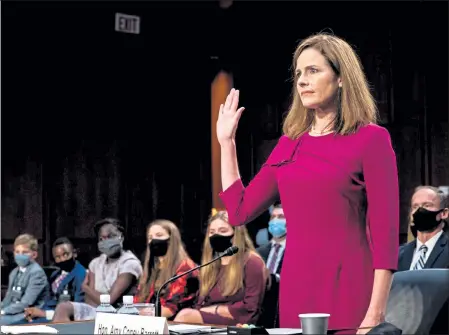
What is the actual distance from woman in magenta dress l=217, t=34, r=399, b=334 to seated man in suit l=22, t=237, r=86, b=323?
322 centimetres

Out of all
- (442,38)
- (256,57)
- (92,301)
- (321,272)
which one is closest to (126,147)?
(92,301)

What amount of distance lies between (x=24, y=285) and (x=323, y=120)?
392 centimetres

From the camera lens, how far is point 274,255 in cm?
479

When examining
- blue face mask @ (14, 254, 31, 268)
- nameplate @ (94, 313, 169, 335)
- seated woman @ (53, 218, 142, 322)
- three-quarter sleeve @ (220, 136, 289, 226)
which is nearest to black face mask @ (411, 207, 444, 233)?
three-quarter sleeve @ (220, 136, 289, 226)

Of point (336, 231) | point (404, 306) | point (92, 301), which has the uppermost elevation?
point (336, 231)

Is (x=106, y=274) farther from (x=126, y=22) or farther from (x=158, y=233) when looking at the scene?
(x=126, y=22)

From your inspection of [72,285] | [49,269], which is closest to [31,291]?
[72,285]

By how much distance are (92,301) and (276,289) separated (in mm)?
1509

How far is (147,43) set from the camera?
7.25 m

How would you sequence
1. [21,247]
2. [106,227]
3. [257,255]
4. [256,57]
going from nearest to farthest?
[257,255], [256,57], [106,227], [21,247]

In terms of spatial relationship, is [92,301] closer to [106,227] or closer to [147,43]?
[106,227]

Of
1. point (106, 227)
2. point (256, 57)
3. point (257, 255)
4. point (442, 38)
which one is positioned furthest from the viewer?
point (106, 227)

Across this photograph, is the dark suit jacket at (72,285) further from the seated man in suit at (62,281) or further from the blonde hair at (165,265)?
the blonde hair at (165,265)

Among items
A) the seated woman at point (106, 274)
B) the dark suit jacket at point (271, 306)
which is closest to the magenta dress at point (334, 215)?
the dark suit jacket at point (271, 306)
